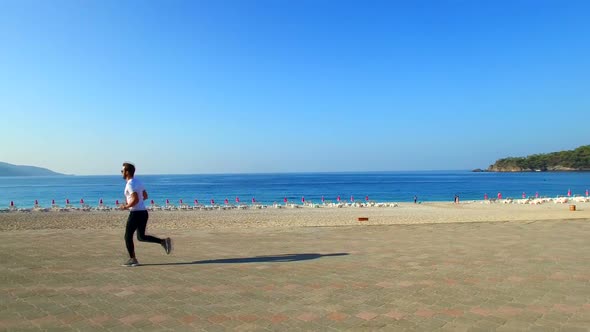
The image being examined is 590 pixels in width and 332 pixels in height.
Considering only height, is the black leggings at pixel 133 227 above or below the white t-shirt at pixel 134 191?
below

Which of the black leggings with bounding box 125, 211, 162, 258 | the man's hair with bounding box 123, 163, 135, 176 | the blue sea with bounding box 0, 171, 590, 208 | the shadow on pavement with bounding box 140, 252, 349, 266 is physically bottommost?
the blue sea with bounding box 0, 171, 590, 208

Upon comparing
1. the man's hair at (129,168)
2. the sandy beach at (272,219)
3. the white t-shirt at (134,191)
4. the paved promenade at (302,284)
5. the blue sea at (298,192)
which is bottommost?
the blue sea at (298,192)

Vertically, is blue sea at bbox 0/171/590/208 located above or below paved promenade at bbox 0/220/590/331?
below

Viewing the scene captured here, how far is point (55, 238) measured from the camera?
9.47 meters

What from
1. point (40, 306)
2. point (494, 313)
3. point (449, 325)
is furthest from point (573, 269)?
point (40, 306)

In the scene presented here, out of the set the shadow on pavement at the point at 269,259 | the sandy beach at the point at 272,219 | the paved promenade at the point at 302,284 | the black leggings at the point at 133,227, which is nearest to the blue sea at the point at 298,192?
the sandy beach at the point at 272,219

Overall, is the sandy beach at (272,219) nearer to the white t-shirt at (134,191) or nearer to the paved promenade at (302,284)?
the paved promenade at (302,284)

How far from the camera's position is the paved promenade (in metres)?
3.95

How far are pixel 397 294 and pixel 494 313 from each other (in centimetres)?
110

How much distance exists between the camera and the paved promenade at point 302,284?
3953 mm

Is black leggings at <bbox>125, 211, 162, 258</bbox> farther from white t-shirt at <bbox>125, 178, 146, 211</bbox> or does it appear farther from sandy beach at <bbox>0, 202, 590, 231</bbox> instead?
sandy beach at <bbox>0, 202, 590, 231</bbox>

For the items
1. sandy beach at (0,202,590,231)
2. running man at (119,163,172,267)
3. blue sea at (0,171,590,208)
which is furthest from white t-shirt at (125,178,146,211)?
blue sea at (0,171,590,208)

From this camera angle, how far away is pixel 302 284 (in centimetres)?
536

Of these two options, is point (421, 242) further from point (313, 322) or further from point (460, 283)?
point (313, 322)
